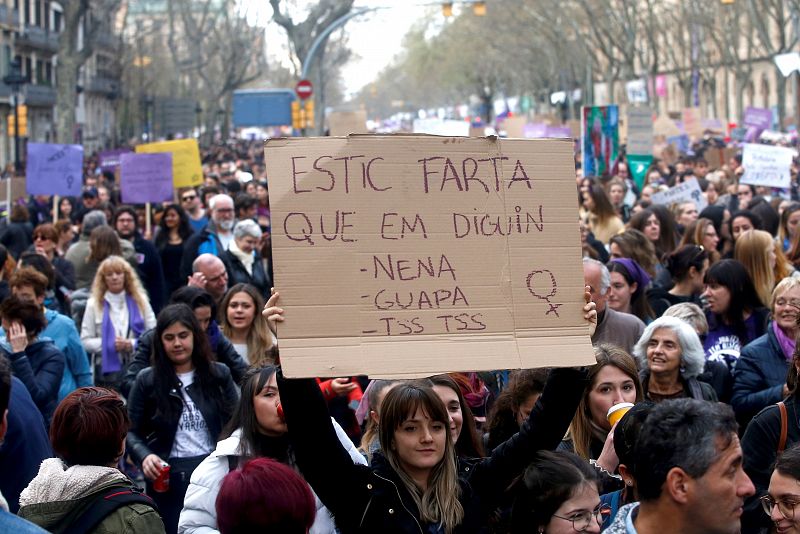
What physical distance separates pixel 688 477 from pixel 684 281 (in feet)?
17.6

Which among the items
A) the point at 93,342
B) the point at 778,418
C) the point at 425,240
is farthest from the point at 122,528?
the point at 93,342

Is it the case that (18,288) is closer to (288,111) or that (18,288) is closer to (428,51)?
(288,111)

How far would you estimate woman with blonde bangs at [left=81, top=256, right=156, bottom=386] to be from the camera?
340 inches

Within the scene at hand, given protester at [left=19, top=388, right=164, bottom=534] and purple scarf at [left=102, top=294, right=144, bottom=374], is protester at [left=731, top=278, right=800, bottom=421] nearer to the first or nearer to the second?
protester at [left=19, top=388, right=164, bottom=534]

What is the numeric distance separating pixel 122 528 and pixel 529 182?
1.59 meters

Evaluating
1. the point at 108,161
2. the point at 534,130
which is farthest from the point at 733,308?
the point at 534,130

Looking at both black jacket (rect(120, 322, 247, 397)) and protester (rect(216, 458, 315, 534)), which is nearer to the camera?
protester (rect(216, 458, 315, 534))

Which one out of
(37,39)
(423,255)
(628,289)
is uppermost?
(37,39)

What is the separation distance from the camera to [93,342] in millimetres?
8656

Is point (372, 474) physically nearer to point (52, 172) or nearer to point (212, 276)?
point (212, 276)

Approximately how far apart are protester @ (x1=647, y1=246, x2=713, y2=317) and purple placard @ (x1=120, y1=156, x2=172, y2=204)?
25.7 feet

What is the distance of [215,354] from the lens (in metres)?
7.16

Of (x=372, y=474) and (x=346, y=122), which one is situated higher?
(x=346, y=122)

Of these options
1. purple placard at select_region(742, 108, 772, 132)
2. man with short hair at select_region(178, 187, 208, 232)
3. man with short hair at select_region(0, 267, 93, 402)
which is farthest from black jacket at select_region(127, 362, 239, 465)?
purple placard at select_region(742, 108, 772, 132)
